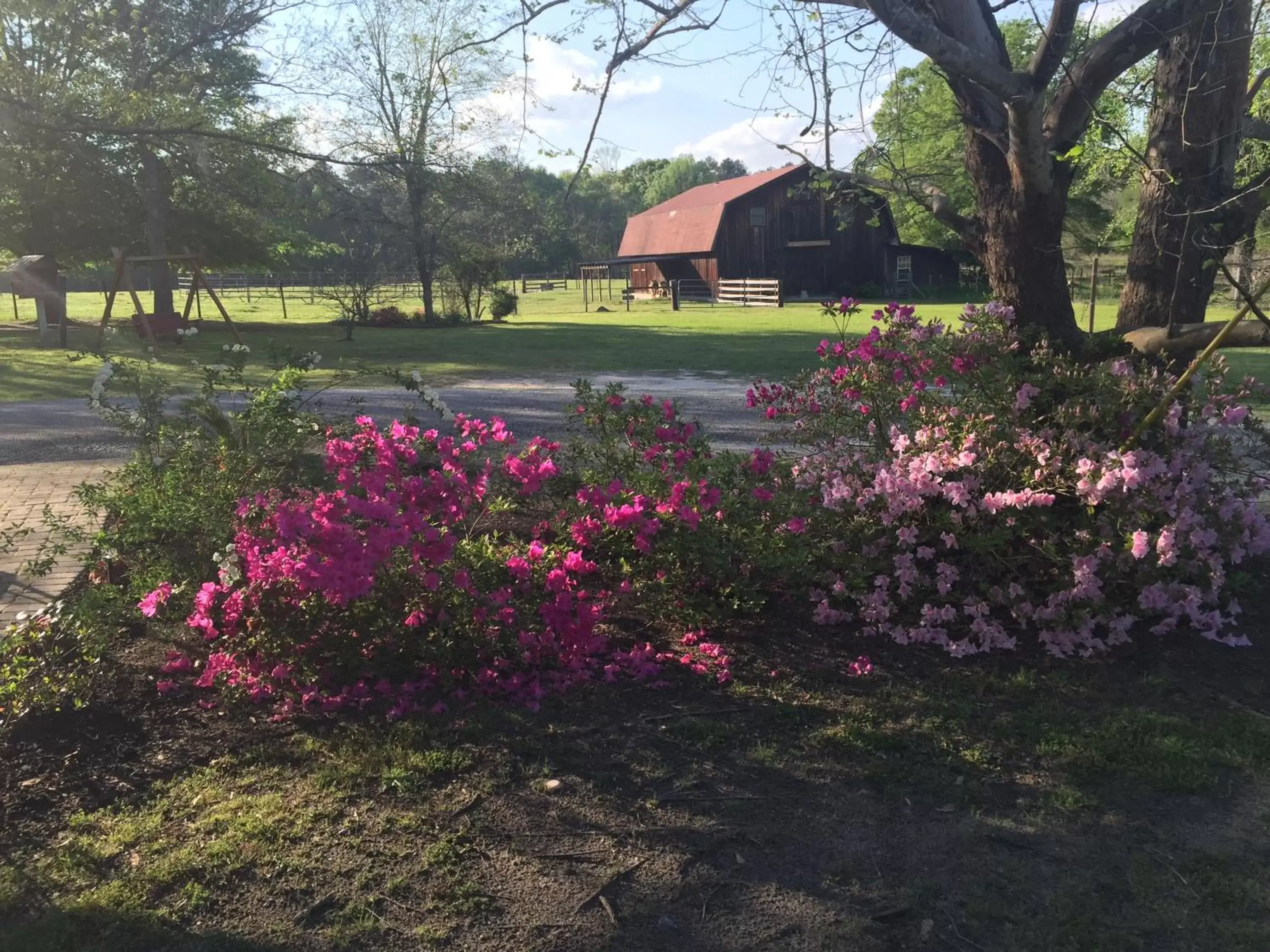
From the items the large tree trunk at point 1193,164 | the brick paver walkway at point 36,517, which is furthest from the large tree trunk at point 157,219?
the large tree trunk at point 1193,164

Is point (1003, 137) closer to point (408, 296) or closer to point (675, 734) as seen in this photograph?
point (675, 734)

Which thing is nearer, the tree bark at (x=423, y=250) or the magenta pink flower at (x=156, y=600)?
the magenta pink flower at (x=156, y=600)

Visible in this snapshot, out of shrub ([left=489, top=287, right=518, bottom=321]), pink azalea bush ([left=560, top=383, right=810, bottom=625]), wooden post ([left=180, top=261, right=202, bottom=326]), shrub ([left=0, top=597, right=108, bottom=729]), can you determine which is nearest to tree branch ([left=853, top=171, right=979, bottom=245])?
pink azalea bush ([left=560, top=383, right=810, bottom=625])

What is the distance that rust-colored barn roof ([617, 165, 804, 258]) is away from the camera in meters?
46.8

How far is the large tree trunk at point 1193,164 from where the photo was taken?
4652 millimetres

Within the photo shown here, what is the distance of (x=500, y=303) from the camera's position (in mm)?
33719

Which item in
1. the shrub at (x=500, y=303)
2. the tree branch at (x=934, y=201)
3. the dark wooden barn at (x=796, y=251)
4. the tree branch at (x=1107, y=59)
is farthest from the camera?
the dark wooden barn at (x=796, y=251)

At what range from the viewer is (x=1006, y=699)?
3445mm

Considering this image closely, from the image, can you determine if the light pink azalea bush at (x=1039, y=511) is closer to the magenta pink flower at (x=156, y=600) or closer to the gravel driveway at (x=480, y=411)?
the magenta pink flower at (x=156, y=600)

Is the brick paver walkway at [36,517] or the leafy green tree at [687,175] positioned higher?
the leafy green tree at [687,175]

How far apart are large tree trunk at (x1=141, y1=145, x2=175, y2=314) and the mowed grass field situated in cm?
132

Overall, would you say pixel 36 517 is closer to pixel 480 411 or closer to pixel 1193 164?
pixel 480 411

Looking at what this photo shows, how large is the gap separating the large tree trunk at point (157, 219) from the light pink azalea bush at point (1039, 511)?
24118 mm

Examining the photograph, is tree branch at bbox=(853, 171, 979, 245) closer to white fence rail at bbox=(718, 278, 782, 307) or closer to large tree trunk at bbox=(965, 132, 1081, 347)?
large tree trunk at bbox=(965, 132, 1081, 347)
